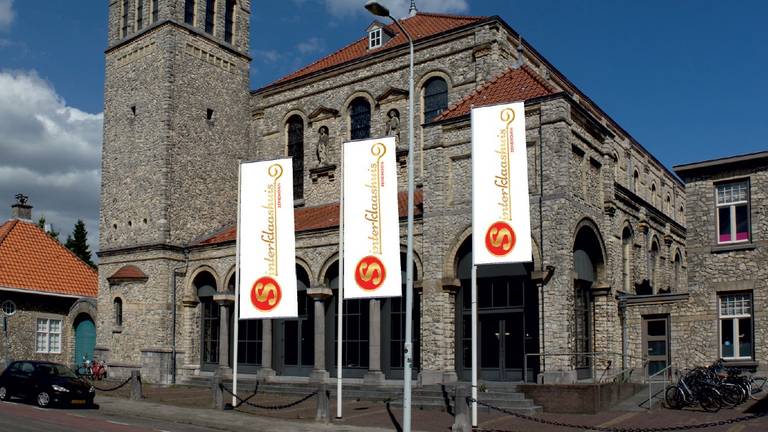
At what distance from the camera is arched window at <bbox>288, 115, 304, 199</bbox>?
34.9m

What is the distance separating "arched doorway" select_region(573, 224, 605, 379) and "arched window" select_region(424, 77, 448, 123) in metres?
8.33

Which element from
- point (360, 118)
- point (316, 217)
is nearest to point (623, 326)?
point (316, 217)

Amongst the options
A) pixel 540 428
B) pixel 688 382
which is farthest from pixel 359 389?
pixel 688 382

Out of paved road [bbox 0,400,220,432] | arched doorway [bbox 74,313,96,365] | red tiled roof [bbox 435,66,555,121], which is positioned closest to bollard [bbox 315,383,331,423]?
paved road [bbox 0,400,220,432]

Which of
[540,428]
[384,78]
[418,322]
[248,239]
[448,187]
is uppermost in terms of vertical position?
[384,78]

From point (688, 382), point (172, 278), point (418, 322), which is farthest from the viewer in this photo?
point (172, 278)

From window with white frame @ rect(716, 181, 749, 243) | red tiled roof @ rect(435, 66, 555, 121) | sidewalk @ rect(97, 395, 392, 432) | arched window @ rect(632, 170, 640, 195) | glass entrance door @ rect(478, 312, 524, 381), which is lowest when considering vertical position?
sidewalk @ rect(97, 395, 392, 432)

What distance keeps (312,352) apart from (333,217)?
498 cm

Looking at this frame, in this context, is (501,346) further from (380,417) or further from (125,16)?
(125,16)

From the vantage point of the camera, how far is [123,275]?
1276 inches

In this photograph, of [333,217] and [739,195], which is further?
[333,217]

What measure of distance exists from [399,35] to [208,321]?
46.7 feet

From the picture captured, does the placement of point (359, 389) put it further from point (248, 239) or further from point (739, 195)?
point (739, 195)

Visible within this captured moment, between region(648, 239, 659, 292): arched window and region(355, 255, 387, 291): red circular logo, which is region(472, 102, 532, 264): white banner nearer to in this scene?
region(355, 255, 387, 291): red circular logo
